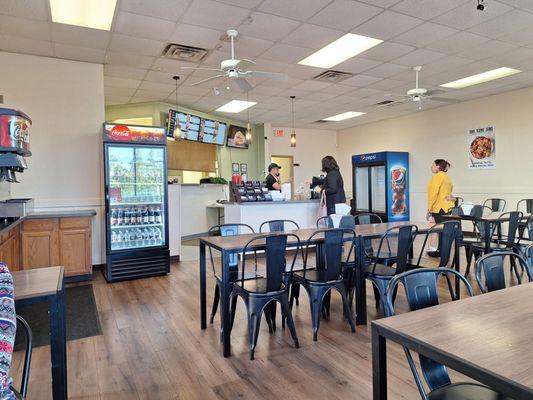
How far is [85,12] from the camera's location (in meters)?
3.92

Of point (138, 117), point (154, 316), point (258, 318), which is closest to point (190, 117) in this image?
point (138, 117)

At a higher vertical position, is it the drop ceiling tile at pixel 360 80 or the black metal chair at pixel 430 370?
the drop ceiling tile at pixel 360 80

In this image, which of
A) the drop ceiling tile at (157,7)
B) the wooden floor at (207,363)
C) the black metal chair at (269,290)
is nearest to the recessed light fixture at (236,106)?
the drop ceiling tile at (157,7)

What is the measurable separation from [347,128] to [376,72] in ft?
18.8

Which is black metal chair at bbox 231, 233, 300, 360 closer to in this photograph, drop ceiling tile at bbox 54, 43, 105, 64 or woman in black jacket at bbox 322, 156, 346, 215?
woman in black jacket at bbox 322, 156, 346, 215

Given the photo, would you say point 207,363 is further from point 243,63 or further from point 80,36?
point 80,36

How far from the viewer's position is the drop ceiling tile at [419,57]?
5152 millimetres

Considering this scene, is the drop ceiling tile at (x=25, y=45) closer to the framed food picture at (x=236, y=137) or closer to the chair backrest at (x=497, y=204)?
the framed food picture at (x=236, y=137)

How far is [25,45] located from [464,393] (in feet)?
19.0

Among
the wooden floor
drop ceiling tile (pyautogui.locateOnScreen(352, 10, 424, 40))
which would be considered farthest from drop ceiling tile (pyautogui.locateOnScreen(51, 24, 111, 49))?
the wooden floor

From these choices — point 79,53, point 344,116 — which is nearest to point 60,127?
point 79,53

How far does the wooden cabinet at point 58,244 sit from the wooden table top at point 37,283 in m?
2.92

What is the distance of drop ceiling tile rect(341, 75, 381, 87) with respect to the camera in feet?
20.5

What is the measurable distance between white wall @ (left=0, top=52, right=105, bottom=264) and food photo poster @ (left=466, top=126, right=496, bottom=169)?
761 centimetres
